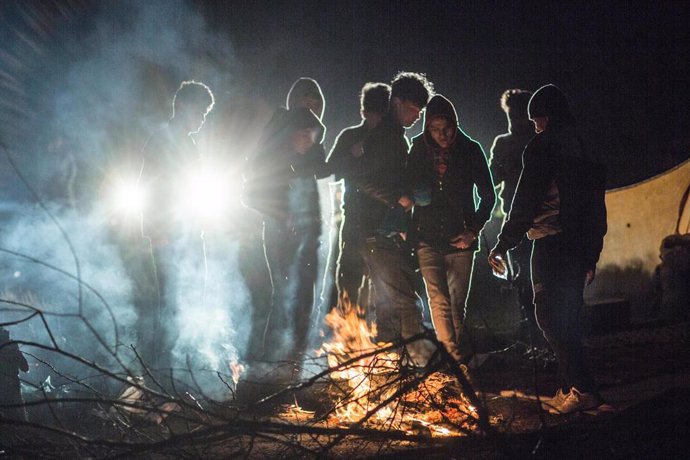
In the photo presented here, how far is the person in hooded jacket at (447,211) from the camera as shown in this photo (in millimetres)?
3816

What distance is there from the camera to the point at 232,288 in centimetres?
703

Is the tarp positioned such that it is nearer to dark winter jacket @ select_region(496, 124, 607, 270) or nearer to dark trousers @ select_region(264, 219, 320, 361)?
dark winter jacket @ select_region(496, 124, 607, 270)

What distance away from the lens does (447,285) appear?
12.8 feet

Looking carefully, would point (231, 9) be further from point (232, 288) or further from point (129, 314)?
point (129, 314)

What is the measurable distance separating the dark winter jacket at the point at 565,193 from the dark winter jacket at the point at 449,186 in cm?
72

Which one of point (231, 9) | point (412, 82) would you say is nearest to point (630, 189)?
point (412, 82)

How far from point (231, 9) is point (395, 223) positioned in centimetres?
588

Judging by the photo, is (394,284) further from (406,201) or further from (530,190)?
(530,190)

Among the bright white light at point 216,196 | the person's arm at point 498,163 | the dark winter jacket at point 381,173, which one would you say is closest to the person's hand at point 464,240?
the dark winter jacket at point 381,173

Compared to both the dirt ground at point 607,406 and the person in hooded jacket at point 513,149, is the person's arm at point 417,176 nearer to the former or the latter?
the person in hooded jacket at point 513,149

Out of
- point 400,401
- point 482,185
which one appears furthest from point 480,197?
point 400,401

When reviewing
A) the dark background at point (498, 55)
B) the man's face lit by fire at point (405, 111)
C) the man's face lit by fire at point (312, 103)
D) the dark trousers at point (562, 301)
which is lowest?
the dark trousers at point (562, 301)

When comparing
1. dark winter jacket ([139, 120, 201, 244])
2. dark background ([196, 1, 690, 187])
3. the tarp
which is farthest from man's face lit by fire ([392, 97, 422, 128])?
the tarp

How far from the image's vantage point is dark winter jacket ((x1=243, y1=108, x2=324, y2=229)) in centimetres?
414
